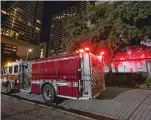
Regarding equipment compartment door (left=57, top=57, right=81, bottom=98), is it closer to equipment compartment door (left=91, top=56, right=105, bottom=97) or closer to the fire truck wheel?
the fire truck wheel

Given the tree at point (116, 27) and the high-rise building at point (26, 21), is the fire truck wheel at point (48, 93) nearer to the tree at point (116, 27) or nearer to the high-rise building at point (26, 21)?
the tree at point (116, 27)

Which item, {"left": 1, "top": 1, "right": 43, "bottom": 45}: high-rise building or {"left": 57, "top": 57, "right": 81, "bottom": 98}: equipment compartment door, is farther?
{"left": 1, "top": 1, "right": 43, "bottom": 45}: high-rise building

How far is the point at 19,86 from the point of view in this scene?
12.0m

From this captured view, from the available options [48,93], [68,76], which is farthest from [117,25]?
[48,93]

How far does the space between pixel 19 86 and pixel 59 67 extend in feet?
16.1

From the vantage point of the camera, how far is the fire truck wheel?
8.94 metres

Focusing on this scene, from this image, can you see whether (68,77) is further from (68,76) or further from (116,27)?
(116,27)

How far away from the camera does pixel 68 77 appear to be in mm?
8273

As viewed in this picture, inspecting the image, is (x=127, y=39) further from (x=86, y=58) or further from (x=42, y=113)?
(x=42, y=113)

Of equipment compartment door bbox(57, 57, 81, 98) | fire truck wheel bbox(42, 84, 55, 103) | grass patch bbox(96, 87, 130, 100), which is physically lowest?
grass patch bbox(96, 87, 130, 100)

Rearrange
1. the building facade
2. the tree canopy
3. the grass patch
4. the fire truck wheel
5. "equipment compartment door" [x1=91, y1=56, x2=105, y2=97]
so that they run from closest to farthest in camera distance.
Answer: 1. "equipment compartment door" [x1=91, y1=56, x2=105, y2=97]
2. the fire truck wheel
3. the grass patch
4. the tree canopy
5. the building facade

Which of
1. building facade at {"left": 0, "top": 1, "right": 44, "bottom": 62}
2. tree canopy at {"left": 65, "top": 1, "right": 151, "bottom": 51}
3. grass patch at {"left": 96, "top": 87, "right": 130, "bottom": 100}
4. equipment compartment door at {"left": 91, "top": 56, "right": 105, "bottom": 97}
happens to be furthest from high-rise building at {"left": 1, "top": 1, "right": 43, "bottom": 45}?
equipment compartment door at {"left": 91, "top": 56, "right": 105, "bottom": 97}

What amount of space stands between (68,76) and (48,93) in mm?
1879

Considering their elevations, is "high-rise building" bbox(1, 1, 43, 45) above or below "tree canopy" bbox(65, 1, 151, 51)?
above
